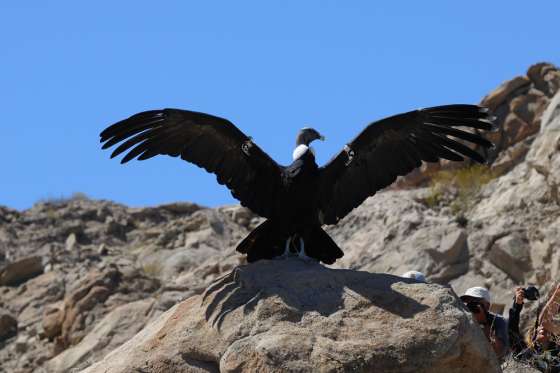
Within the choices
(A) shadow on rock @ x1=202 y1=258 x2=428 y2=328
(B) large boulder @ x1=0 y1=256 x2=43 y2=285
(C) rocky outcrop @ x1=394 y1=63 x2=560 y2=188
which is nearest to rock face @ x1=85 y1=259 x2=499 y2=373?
(A) shadow on rock @ x1=202 y1=258 x2=428 y2=328

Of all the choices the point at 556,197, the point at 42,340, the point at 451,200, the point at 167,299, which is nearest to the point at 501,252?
the point at 556,197

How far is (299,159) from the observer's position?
9.58 m

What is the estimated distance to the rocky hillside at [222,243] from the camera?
15094 millimetres

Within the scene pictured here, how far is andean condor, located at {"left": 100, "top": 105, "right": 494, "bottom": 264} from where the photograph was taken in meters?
9.66

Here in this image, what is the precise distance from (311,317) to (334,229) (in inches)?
396

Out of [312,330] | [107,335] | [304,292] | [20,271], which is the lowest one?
[312,330]

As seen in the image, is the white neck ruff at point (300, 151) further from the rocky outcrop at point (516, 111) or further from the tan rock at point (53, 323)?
the rocky outcrop at point (516, 111)

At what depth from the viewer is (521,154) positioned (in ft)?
62.3

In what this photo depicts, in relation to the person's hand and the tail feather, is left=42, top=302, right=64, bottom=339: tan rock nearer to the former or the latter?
the tail feather

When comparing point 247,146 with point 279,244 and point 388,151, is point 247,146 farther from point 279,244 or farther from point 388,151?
point 388,151

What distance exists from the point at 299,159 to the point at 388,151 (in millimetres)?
972

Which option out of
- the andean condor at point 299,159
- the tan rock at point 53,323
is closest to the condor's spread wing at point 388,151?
the andean condor at point 299,159

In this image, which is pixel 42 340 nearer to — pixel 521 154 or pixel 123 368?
pixel 521 154

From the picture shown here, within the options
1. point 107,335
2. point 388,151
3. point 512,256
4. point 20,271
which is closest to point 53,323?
point 107,335
